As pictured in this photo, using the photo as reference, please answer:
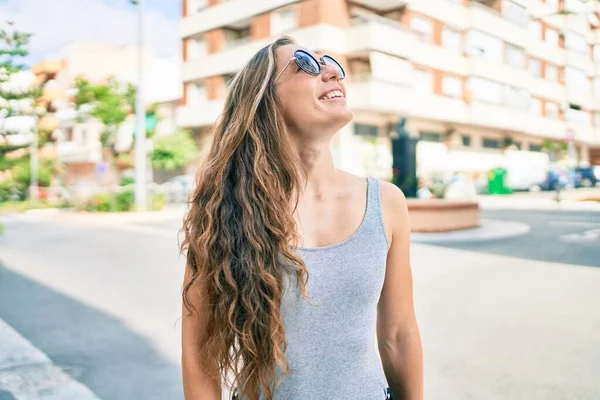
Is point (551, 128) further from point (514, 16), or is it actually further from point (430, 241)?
point (430, 241)

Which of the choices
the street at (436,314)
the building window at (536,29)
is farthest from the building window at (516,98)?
the street at (436,314)

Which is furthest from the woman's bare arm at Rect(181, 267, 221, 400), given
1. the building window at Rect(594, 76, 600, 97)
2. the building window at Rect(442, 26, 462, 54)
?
the building window at Rect(594, 76, 600, 97)

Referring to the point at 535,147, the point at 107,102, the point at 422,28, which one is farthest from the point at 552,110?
the point at 107,102

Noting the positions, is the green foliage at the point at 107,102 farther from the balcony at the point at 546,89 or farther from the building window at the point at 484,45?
the balcony at the point at 546,89

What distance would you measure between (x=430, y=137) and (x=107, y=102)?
18.7 metres

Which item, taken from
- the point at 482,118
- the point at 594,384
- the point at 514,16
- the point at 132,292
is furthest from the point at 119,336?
the point at 514,16

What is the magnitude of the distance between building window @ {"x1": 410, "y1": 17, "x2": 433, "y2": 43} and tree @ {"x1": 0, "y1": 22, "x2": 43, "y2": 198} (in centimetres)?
2372

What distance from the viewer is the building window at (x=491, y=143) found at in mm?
37156

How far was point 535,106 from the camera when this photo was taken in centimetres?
4056

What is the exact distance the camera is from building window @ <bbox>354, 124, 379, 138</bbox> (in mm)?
28078

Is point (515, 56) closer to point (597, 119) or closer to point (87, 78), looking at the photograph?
point (597, 119)

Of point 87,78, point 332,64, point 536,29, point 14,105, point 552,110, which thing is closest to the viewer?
point 332,64

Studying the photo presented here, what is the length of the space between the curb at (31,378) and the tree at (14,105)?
601 centimetres

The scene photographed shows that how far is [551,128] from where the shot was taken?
41.9 meters
